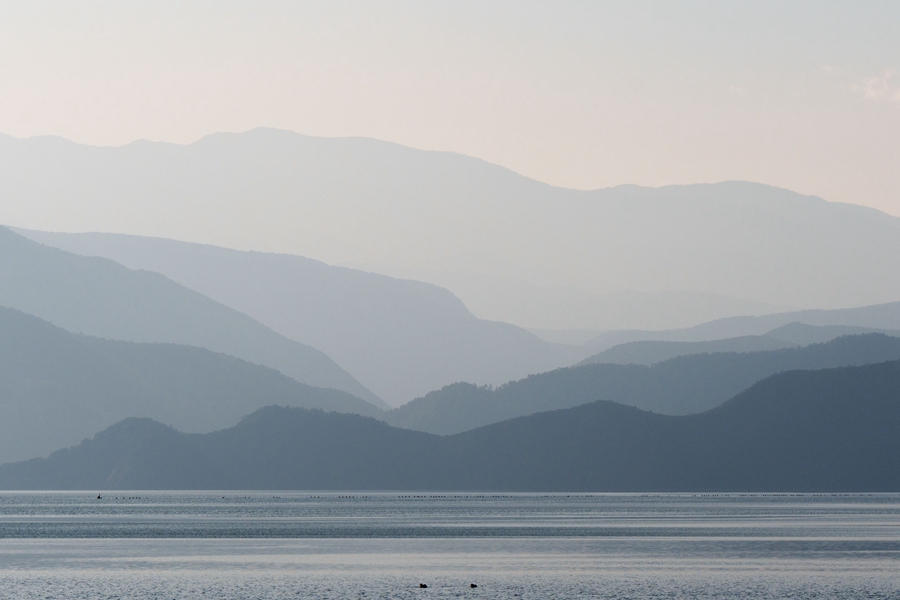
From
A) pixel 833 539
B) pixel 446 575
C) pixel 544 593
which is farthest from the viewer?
pixel 833 539

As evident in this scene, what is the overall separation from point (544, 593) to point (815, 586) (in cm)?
2649

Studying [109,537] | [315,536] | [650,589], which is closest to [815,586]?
[650,589]

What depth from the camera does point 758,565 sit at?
473ft

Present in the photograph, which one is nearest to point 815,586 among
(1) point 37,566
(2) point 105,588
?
(2) point 105,588

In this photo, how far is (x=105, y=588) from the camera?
11962cm

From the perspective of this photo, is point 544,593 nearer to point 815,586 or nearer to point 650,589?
point 650,589

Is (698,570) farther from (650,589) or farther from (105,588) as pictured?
(105,588)

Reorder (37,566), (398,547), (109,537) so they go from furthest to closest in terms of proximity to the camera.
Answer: (109,537)
(398,547)
(37,566)

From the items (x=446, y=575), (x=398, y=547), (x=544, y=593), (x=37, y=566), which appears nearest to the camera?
(x=544, y=593)

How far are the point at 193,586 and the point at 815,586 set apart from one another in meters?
58.3

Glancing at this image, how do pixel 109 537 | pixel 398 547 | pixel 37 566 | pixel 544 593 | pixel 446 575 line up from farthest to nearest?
pixel 109 537 → pixel 398 547 → pixel 37 566 → pixel 446 575 → pixel 544 593

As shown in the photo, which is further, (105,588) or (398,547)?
(398,547)

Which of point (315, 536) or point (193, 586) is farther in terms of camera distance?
point (315, 536)

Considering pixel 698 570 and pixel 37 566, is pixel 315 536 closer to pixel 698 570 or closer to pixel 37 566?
pixel 37 566
